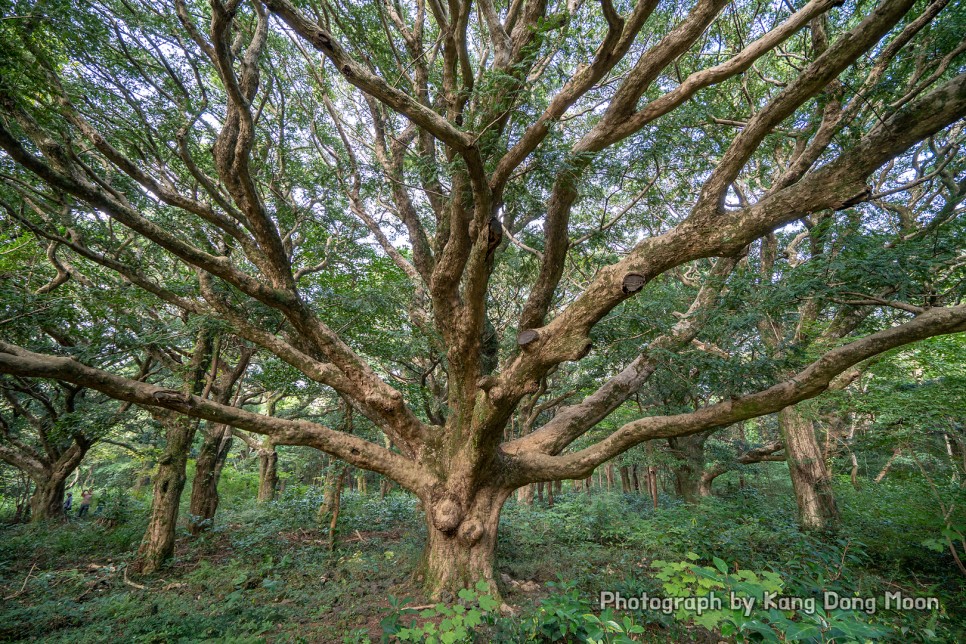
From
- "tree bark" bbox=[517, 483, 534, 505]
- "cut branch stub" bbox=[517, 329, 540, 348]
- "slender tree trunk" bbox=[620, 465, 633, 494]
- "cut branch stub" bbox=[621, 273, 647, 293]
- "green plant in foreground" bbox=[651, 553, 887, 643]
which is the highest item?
"cut branch stub" bbox=[621, 273, 647, 293]

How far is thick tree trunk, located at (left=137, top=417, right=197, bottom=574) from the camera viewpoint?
6199 millimetres

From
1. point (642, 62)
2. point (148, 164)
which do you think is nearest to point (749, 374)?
point (642, 62)

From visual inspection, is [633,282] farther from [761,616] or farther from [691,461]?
[691,461]

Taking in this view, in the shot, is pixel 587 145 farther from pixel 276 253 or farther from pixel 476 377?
pixel 276 253

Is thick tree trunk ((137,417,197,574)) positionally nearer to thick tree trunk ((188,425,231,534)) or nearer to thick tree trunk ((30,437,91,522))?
thick tree trunk ((188,425,231,534))

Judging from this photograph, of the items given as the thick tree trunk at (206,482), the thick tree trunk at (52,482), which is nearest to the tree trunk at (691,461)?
the thick tree trunk at (206,482)

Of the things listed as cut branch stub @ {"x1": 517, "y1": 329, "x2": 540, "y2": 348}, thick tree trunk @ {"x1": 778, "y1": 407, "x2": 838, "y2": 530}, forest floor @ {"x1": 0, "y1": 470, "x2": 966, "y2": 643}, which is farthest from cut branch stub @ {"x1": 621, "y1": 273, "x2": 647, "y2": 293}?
thick tree trunk @ {"x1": 778, "y1": 407, "x2": 838, "y2": 530}

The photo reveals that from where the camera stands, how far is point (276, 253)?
4.62m

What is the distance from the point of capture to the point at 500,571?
19.0 ft

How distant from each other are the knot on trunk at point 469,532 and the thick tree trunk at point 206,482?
6904 millimetres

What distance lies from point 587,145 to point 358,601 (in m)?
6.02

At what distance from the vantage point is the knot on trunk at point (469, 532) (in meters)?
4.94

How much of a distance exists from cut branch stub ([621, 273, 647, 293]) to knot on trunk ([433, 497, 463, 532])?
3461mm

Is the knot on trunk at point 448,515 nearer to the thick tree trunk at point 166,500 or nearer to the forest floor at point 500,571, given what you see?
the forest floor at point 500,571
